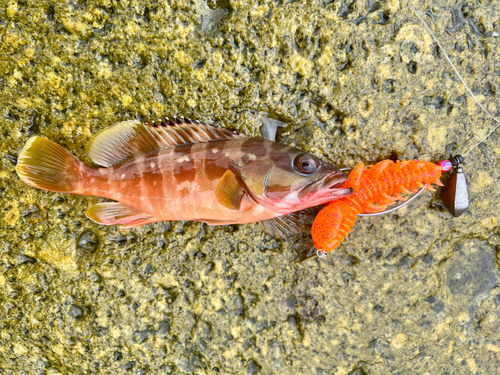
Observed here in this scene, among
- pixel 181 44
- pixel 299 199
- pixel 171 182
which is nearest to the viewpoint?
pixel 299 199

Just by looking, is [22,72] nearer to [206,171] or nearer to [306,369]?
[206,171]

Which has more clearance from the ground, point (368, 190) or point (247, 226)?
point (368, 190)

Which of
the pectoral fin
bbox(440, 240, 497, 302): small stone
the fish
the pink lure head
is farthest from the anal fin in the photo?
bbox(440, 240, 497, 302): small stone

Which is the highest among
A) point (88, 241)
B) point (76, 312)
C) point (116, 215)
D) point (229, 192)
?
point (229, 192)

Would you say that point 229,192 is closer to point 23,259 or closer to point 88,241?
point 88,241

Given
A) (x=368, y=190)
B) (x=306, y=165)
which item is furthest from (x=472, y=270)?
(x=306, y=165)

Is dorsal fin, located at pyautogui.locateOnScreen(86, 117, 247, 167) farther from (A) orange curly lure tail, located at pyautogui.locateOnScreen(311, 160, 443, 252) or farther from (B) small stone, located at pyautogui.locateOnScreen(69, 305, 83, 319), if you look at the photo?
(B) small stone, located at pyautogui.locateOnScreen(69, 305, 83, 319)

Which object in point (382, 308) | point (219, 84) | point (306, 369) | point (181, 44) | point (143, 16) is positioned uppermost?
point (143, 16)

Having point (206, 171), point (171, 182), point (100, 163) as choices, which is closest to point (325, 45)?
point (206, 171)
